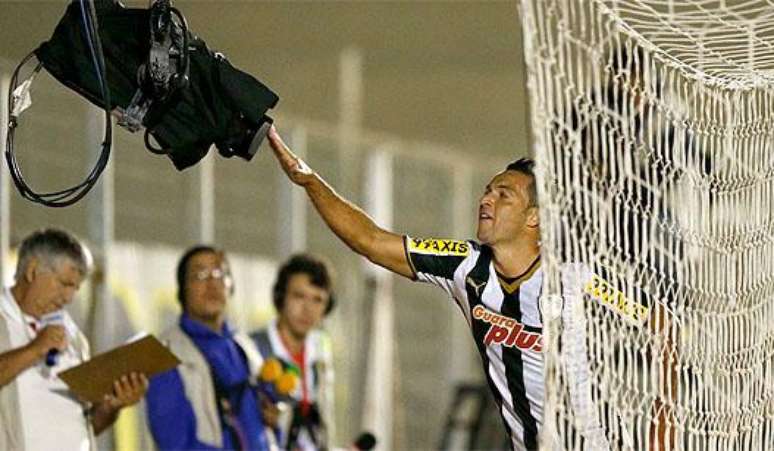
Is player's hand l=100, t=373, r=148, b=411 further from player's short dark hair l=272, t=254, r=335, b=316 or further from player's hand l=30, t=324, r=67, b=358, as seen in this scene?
player's short dark hair l=272, t=254, r=335, b=316

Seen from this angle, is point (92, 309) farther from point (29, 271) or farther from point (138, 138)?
point (29, 271)

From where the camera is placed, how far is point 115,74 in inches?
199

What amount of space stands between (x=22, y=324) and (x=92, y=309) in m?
1.37

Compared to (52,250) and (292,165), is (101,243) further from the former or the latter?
(292,165)

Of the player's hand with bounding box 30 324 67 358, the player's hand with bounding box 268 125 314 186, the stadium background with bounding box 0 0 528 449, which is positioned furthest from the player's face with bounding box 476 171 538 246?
the stadium background with bounding box 0 0 528 449

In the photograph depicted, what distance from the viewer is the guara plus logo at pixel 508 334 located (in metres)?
5.20

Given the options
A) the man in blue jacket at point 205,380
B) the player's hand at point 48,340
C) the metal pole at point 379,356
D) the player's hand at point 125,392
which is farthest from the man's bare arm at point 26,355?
the metal pole at point 379,356

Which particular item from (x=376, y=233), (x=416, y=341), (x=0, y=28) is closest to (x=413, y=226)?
(x=416, y=341)

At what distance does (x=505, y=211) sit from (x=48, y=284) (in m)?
1.64

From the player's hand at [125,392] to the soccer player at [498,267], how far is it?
1.21 m

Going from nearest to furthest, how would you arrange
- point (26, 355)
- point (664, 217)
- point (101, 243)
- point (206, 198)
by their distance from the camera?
point (664, 217) < point (26, 355) < point (101, 243) < point (206, 198)

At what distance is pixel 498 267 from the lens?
5305 mm

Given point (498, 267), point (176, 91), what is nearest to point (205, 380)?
point (498, 267)

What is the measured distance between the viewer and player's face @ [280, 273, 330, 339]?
7.58m
